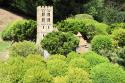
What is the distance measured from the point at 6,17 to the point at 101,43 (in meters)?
18.1

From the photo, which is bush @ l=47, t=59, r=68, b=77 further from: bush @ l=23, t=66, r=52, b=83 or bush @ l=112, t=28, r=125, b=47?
bush @ l=112, t=28, r=125, b=47

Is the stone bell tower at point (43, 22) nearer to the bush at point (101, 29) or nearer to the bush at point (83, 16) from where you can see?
the bush at point (101, 29)

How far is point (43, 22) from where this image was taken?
63.8 meters

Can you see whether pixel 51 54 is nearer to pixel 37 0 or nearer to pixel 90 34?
pixel 90 34

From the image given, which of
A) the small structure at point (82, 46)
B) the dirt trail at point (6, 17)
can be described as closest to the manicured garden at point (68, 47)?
the small structure at point (82, 46)

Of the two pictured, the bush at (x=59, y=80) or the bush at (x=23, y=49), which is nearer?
the bush at (x=59, y=80)

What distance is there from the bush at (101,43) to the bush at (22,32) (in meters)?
7.50

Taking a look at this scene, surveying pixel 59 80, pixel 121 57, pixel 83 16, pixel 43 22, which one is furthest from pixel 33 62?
pixel 83 16

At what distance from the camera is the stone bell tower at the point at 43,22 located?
208ft

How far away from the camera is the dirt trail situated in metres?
74.0

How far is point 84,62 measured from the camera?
2101 inches

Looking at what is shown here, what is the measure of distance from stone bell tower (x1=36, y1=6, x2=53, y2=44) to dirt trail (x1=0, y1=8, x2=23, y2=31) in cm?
960

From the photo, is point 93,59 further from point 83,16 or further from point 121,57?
point 83,16

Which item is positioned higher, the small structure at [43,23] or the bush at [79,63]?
the small structure at [43,23]
